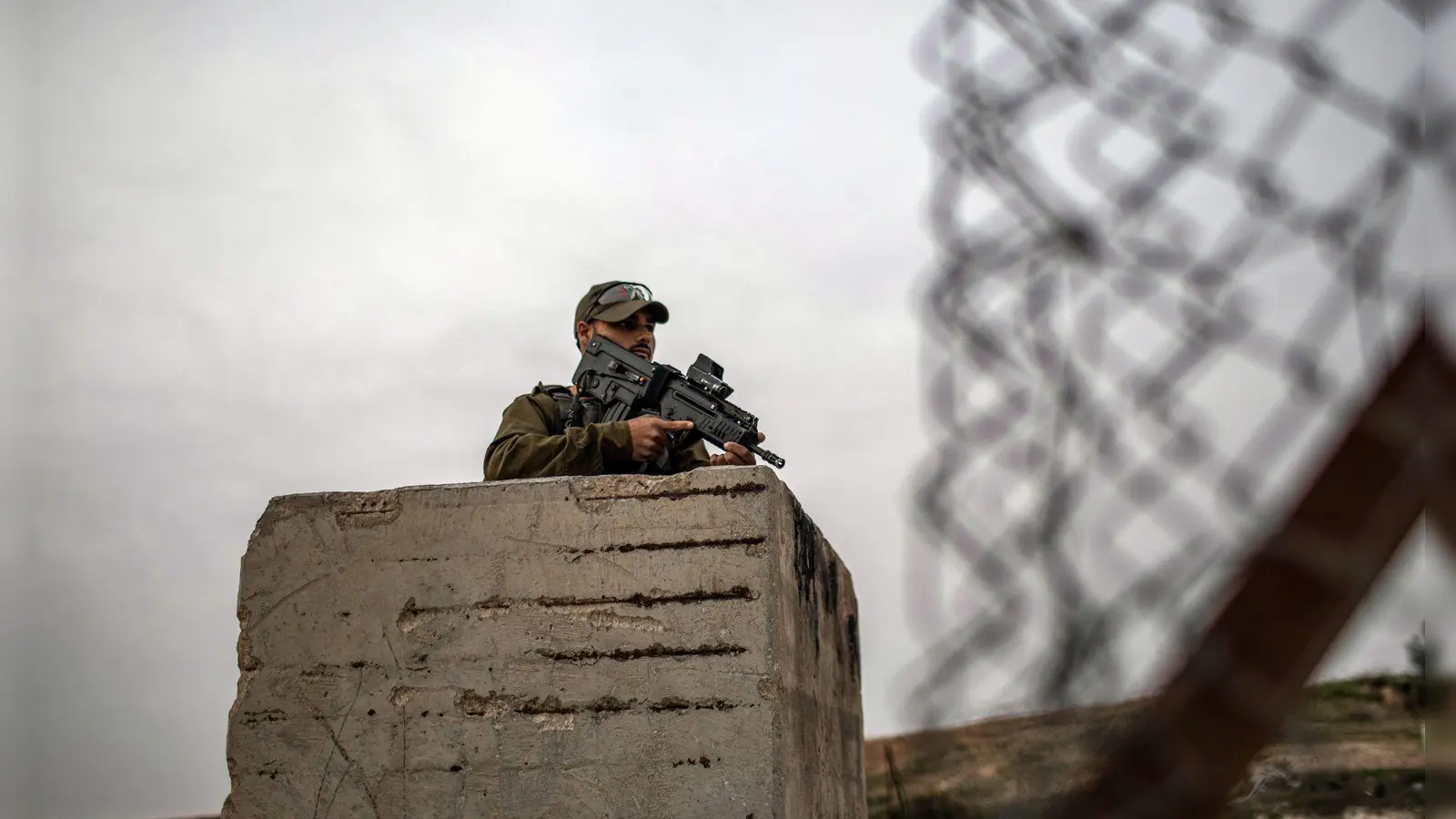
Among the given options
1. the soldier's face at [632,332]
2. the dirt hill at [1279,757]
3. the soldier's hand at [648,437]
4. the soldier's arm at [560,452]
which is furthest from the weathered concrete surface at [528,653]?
the dirt hill at [1279,757]

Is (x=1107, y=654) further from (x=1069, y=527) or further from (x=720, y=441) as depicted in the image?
(x=720, y=441)

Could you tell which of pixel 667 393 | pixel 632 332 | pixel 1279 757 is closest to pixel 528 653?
pixel 667 393

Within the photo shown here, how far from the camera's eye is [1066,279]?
873mm

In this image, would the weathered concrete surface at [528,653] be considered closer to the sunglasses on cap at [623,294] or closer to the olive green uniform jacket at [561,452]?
the olive green uniform jacket at [561,452]

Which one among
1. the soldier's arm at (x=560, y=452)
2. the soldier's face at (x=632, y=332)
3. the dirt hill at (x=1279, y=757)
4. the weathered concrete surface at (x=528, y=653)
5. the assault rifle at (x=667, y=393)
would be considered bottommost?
the dirt hill at (x=1279, y=757)

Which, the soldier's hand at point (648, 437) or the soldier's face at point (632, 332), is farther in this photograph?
the soldier's face at point (632, 332)

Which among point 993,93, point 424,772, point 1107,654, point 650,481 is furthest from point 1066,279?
point 424,772

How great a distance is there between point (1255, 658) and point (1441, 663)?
0.11m

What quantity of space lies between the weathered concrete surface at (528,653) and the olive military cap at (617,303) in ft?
3.60

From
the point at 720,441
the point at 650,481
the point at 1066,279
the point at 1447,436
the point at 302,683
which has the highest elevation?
the point at 720,441

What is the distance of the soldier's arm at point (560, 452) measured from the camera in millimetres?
3297

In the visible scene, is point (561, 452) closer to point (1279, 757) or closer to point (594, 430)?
point (594, 430)

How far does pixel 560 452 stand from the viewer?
3.31 m

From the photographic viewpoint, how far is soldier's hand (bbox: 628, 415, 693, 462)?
3.36 meters
